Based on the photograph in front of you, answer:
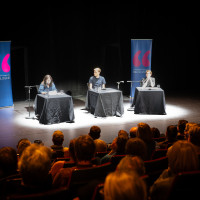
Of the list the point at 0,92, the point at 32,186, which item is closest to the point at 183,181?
the point at 32,186

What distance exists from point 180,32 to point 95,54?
398cm

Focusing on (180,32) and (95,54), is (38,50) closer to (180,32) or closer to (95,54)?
(95,54)

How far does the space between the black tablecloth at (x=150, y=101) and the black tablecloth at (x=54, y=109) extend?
202cm

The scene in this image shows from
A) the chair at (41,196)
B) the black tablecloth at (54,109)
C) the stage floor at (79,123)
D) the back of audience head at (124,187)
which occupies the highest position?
the back of audience head at (124,187)

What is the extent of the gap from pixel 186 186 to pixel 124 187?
0.83 meters

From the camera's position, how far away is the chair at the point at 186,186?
7.06 feet

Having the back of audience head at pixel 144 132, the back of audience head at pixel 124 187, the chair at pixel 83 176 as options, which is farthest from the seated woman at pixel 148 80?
the back of audience head at pixel 124 187

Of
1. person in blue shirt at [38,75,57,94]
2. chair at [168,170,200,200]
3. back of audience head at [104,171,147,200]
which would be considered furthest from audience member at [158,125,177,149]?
person in blue shirt at [38,75,57,94]

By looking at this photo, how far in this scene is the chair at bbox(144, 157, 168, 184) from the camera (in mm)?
2751

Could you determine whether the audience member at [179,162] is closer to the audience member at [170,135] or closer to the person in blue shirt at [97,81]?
the audience member at [170,135]

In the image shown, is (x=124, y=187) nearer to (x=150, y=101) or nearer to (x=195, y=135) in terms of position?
(x=195, y=135)

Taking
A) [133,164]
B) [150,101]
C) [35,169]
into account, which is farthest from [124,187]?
[150,101]

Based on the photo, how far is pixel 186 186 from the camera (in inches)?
86.7

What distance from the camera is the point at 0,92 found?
31.4 feet
